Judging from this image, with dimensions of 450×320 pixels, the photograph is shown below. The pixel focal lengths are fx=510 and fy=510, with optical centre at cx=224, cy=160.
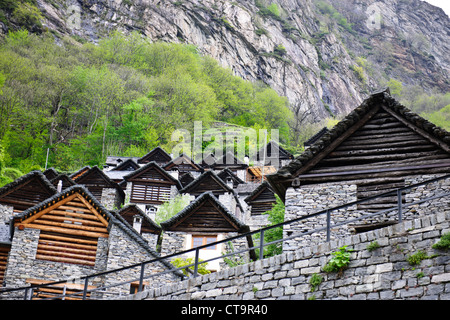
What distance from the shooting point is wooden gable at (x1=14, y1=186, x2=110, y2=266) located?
66.2 ft

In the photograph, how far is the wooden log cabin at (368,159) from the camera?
639 inches

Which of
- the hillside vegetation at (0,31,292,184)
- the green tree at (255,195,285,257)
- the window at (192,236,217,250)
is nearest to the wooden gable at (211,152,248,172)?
the hillside vegetation at (0,31,292,184)

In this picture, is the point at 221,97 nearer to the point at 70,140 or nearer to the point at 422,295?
the point at 70,140

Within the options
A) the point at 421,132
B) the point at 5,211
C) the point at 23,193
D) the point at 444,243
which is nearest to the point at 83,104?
the point at 23,193

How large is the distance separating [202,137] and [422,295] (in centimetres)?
6067

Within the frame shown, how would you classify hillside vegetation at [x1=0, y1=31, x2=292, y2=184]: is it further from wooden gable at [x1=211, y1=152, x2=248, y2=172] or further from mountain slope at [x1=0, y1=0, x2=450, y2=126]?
mountain slope at [x1=0, y1=0, x2=450, y2=126]

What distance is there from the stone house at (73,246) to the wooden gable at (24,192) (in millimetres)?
7626

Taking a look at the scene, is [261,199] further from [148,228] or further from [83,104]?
[83,104]

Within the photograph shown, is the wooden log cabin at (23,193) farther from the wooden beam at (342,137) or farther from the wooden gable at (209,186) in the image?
the wooden beam at (342,137)

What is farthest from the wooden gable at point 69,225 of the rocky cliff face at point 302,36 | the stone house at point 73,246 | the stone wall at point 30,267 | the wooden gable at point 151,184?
the rocky cliff face at point 302,36

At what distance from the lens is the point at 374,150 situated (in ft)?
55.9

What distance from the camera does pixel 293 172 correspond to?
1759cm

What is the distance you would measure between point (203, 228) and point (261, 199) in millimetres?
13549
